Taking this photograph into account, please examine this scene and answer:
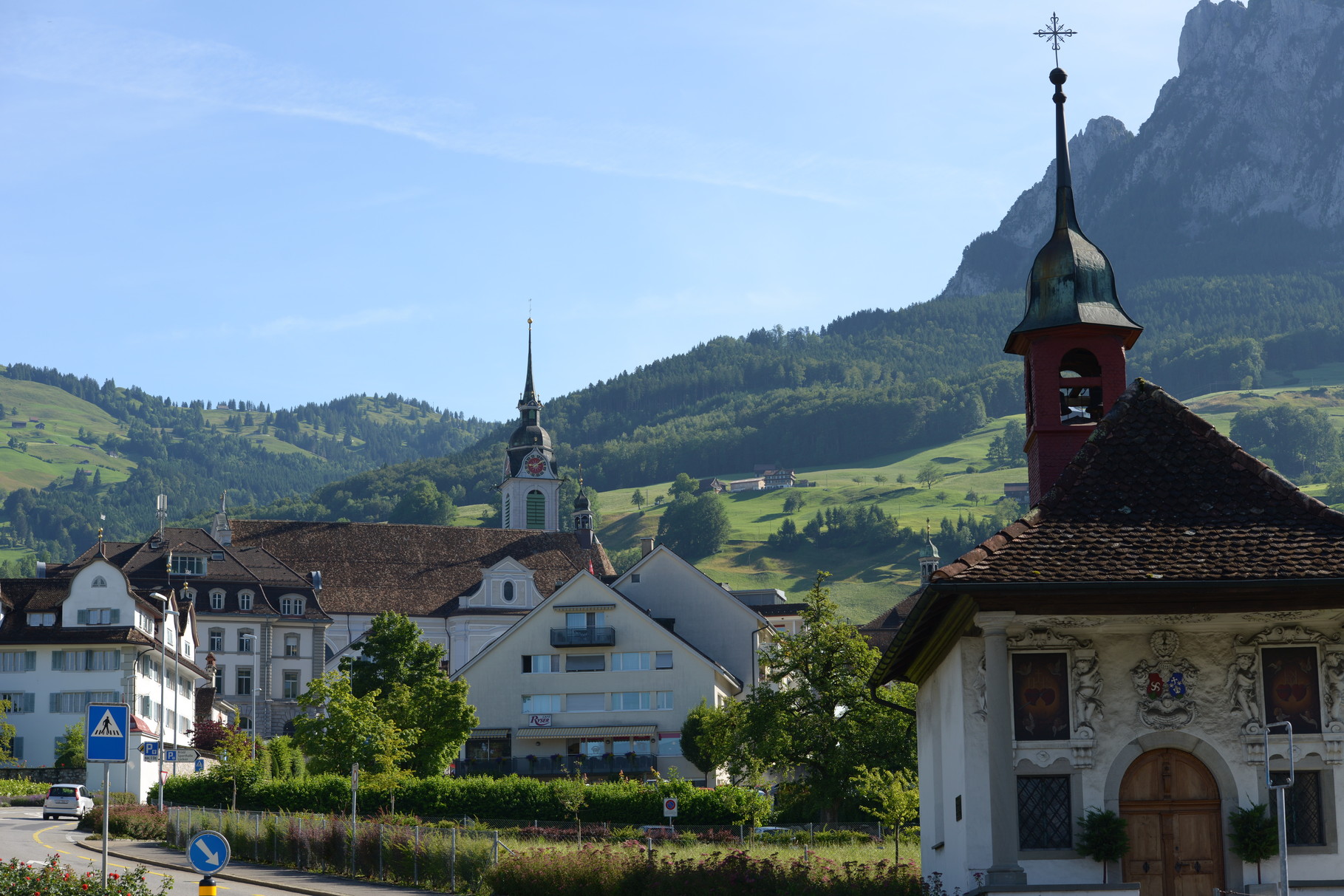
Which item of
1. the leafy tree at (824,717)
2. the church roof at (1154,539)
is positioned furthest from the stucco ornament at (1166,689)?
the leafy tree at (824,717)

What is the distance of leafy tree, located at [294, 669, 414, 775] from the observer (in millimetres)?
55250

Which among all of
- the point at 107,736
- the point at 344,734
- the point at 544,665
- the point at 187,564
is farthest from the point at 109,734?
the point at 187,564

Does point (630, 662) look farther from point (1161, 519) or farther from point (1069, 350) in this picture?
point (1161, 519)

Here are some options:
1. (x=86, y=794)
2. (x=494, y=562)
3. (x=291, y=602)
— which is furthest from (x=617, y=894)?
(x=494, y=562)

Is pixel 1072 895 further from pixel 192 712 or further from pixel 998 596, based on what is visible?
pixel 192 712

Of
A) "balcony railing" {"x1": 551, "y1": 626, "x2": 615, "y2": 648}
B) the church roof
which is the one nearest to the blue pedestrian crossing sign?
the church roof

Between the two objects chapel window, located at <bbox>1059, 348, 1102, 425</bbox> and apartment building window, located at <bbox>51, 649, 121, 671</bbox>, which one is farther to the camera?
apartment building window, located at <bbox>51, 649, 121, 671</bbox>

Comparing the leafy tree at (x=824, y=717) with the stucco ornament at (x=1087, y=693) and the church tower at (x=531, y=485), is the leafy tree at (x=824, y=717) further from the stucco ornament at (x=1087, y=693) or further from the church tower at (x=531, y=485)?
the church tower at (x=531, y=485)

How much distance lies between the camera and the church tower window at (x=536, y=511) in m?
150

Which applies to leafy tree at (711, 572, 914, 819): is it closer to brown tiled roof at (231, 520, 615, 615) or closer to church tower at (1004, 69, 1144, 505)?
church tower at (1004, 69, 1144, 505)

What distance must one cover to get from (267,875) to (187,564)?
74.2 m

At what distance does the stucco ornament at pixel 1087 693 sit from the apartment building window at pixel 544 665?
59546mm

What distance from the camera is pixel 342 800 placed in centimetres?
5241

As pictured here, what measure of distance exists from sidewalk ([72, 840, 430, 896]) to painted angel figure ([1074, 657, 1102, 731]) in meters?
19.0
